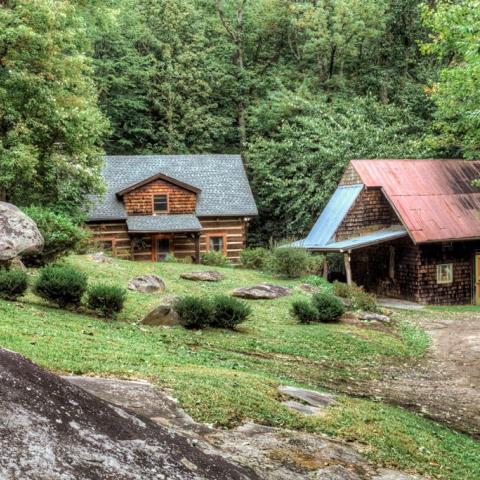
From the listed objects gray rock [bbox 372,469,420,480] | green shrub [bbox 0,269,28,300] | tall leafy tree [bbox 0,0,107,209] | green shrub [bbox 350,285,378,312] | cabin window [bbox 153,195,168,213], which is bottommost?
gray rock [bbox 372,469,420,480]

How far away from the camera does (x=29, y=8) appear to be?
2245 cm

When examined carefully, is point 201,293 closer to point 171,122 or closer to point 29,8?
point 29,8

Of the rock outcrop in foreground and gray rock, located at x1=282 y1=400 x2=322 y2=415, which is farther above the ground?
the rock outcrop in foreground

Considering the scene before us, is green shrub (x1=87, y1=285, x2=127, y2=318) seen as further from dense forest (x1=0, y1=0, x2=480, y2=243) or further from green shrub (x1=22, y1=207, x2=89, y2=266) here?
dense forest (x1=0, y1=0, x2=480, y2=243)

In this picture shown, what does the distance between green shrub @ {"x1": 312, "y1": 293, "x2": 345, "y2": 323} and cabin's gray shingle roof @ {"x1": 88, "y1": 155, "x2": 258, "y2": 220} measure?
19.2 metres

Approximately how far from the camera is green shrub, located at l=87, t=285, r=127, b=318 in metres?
15.6

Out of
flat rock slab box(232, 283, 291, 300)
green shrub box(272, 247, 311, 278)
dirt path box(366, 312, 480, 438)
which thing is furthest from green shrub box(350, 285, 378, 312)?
green shrub box(272, 247, 311, 278)

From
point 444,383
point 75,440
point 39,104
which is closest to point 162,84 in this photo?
point 39,104

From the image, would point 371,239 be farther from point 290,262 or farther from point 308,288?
point 308,288

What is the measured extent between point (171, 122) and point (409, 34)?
18.4 m

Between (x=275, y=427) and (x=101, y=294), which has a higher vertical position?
(x=101, y=294)

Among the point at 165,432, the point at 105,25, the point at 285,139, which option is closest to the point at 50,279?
the point at 165,432

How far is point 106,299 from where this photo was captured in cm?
1564

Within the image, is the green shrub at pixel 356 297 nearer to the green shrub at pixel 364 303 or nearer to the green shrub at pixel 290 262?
the green shrub at pixel 364 303
